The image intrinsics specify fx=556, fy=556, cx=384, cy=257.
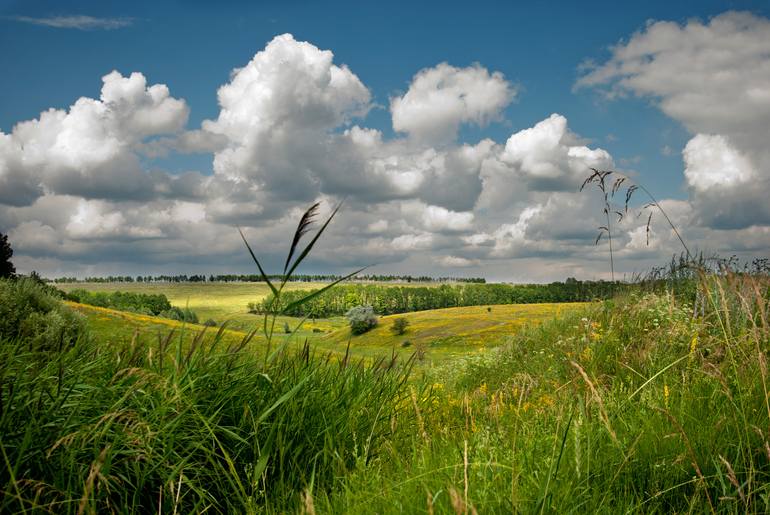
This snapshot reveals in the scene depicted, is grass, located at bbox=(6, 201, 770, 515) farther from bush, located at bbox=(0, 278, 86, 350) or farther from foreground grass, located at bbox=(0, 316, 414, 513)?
bush, located at bbox=(0, 278, 86, 350)

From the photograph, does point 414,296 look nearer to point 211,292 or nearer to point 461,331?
point 211,292

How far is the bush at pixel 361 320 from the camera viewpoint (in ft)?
260

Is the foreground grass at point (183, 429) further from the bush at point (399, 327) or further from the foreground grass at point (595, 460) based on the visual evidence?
the bush at point (399, 327)

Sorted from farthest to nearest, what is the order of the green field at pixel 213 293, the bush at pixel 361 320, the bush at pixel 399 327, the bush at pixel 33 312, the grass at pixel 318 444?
the green field at pixel 213 293, the bush at pixel 361 320, the bush at pixel 399 327, the bush at pixel 33 312, the grass at pixel 318 444

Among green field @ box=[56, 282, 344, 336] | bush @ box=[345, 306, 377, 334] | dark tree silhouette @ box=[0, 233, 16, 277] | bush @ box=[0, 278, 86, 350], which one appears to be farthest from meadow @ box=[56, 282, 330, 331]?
bush @ box=[0, 278, 86, 350]

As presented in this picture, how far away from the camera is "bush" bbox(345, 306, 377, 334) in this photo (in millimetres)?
79125

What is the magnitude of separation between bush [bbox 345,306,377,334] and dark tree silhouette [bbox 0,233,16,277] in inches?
1768

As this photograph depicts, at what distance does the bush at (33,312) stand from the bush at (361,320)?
65.6 m

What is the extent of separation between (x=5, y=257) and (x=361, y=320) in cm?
4671

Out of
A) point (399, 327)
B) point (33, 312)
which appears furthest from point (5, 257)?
point (399, 327)

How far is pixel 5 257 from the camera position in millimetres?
39750

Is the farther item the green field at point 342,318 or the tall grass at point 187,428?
the green field at point 342,318

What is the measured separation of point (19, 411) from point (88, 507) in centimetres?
65

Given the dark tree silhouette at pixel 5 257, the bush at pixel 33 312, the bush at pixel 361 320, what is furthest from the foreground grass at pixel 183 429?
the bush at pixel 361 320
